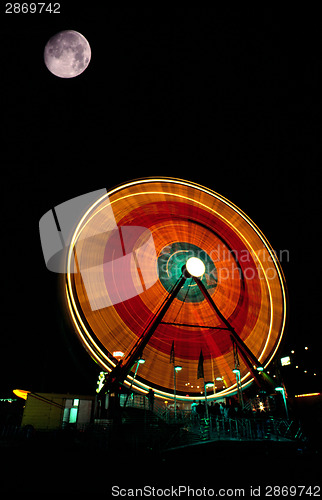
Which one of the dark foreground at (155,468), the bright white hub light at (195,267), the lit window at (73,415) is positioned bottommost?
the dark foreground at (155,468)

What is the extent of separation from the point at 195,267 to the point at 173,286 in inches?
65.1

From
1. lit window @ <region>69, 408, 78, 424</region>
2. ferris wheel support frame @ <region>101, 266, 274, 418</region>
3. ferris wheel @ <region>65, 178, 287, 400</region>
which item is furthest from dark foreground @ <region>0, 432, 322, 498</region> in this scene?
lit window @ <region>69, 408, 78, 424</region>

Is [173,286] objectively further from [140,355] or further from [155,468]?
[155,468]

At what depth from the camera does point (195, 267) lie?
1648cm

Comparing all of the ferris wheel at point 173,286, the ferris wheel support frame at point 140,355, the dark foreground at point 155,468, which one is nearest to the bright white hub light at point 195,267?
the ferris wheel at point 173,286

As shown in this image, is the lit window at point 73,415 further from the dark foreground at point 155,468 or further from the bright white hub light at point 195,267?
the bright white hub light at point 195,267

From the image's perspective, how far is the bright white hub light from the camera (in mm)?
16281

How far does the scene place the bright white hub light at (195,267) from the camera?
16.3m

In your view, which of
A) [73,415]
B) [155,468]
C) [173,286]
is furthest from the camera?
[73,415]

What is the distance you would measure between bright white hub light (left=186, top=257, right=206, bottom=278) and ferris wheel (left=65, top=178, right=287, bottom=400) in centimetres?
6

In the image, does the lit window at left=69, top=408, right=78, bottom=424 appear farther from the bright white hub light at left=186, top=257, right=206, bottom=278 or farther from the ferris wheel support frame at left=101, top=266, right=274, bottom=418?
the bright white hub light at left=186, top=257, right=206, bottom=278

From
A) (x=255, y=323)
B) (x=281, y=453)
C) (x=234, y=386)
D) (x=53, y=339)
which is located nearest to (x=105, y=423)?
(x=281, y=453)

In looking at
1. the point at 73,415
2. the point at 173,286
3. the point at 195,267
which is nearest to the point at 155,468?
the point at 173,286

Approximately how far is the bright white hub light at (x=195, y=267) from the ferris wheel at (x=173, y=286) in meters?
0.06
